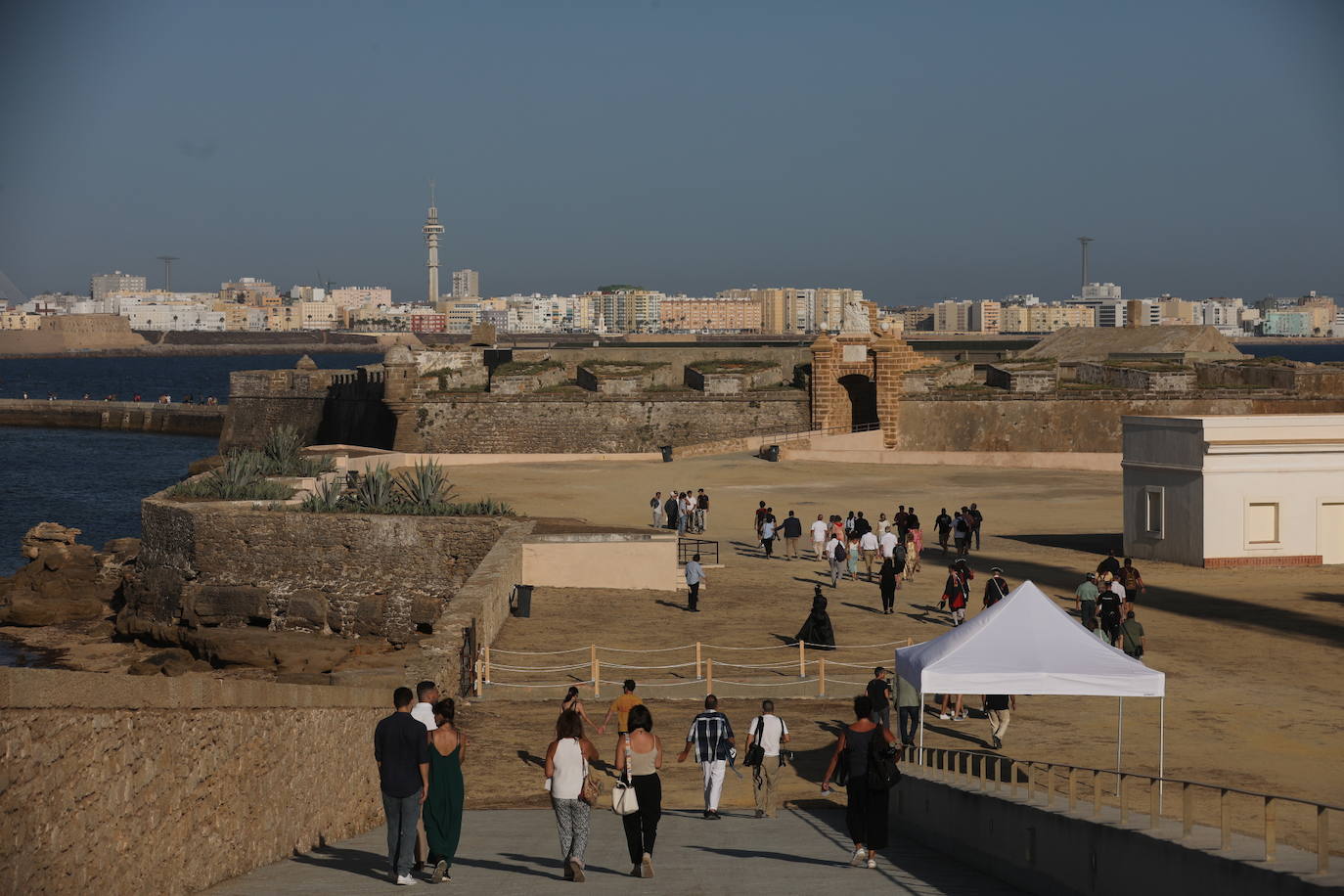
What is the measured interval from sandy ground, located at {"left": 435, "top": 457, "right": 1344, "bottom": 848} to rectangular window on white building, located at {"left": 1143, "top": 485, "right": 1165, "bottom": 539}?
2.35ft

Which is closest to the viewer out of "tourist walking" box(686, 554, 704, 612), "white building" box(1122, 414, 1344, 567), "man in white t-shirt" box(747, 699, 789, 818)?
"man in white t-shirt" box(747, 699, 789, 818)

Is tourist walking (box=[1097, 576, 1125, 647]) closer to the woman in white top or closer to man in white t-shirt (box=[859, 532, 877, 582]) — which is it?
man in white t-shirt (box=[859, 532, 877, 582])

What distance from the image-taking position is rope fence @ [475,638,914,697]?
655 inches

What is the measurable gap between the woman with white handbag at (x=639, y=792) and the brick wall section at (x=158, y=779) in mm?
2038

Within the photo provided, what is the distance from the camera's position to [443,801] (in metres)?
8.55

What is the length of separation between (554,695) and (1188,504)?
541 inches

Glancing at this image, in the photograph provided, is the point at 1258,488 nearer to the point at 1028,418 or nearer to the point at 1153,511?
the point at 1153,511

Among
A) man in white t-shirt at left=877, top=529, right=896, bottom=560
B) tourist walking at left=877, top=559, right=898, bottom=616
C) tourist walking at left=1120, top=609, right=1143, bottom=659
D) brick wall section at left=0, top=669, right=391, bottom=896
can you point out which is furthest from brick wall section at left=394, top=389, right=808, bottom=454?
brick wall section at left=0, top=669, right=391, bottom=896

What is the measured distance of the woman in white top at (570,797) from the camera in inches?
343

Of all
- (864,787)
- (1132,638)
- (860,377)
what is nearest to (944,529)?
(1132,638)

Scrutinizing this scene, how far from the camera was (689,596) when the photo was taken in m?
21.9

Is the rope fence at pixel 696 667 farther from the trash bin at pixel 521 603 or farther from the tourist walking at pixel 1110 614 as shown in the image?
the trash bin at pixel 521 603

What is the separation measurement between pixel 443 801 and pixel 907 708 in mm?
5793

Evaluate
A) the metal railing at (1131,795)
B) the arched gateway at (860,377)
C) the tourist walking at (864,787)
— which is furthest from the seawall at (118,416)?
the tourist walking at (864,787)
